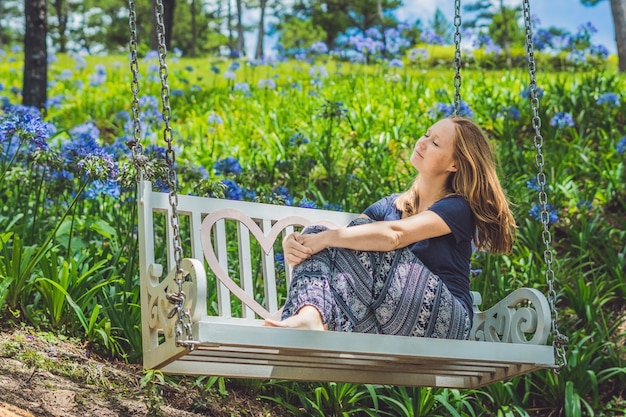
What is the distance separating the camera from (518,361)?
2938 millimetres

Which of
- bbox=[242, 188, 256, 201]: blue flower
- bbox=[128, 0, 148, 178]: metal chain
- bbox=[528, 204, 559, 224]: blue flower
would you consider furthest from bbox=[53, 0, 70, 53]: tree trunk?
bbox=[128, 0, 148, 178]: metal chain

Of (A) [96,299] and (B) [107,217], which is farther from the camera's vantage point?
(B) [107,217]

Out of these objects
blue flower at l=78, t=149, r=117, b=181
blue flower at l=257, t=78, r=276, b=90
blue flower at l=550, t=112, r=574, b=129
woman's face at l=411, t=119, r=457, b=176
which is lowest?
blue flower at l=78, t=149, r=117, b=181

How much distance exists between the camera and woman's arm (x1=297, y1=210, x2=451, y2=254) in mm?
2926

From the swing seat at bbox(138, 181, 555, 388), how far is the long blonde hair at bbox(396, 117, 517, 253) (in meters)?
0.24

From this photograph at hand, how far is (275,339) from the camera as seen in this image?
2477mm

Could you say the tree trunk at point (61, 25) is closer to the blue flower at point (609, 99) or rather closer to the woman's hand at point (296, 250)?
the blue flower at point (609, 99)

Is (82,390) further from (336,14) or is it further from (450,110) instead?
(336,14)

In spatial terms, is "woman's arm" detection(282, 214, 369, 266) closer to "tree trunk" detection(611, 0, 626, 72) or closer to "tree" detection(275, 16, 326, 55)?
"tree trunk" detection(611, 0, 626, 72)

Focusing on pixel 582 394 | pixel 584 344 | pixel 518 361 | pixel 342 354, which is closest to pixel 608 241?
pixel 584 344

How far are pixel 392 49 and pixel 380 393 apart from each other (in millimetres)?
4228

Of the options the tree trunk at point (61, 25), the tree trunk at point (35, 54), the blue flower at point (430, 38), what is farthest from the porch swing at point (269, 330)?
the tree trunk at point (61, 25)

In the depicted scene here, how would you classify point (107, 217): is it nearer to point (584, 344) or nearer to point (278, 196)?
point (278, 196)

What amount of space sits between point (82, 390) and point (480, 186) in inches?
70.2
